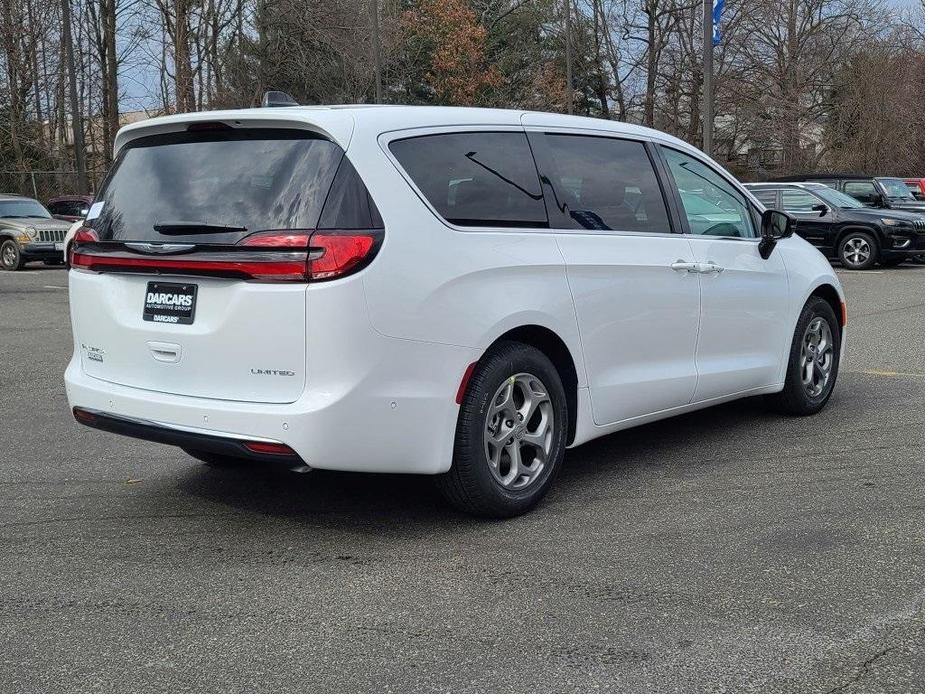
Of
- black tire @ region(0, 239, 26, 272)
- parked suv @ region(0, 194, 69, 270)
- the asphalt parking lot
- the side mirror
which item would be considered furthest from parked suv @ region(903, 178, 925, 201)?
the asphalt parking lot

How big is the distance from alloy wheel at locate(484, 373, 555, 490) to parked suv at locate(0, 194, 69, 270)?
19.9m

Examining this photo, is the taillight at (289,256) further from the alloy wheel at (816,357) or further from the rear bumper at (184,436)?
the alloy wheel at (816,357)

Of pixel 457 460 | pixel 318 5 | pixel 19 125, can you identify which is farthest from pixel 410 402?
pixel 19 125

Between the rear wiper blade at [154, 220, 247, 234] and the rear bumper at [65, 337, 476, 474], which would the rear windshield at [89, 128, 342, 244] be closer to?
the rear wiper blade at [154, 220, 247, 234]

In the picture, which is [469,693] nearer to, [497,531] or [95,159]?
[497,531]

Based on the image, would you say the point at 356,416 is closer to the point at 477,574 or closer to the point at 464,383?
the point at 464,383

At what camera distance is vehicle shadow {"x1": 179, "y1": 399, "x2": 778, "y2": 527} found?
474cm

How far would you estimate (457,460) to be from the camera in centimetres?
435

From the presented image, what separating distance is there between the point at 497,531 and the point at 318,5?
35563mm

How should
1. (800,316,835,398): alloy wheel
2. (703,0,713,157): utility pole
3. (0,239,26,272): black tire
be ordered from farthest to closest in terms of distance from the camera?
(703,0,713,157): utility pole, (0,239,26,272): black tire, (800,316,835,398): alloy wheel

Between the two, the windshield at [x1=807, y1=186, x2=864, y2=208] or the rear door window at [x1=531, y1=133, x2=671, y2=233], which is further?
the windshield at [x1=807, y1=186, x2=864, y2=208]

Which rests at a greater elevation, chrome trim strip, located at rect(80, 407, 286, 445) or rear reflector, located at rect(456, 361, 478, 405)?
rear reflector, located at rect(456, 361, 478, 405)

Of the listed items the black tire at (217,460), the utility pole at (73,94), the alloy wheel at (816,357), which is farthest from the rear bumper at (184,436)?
the utility pole at (73,94)

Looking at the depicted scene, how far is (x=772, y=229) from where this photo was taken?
6.25 m
